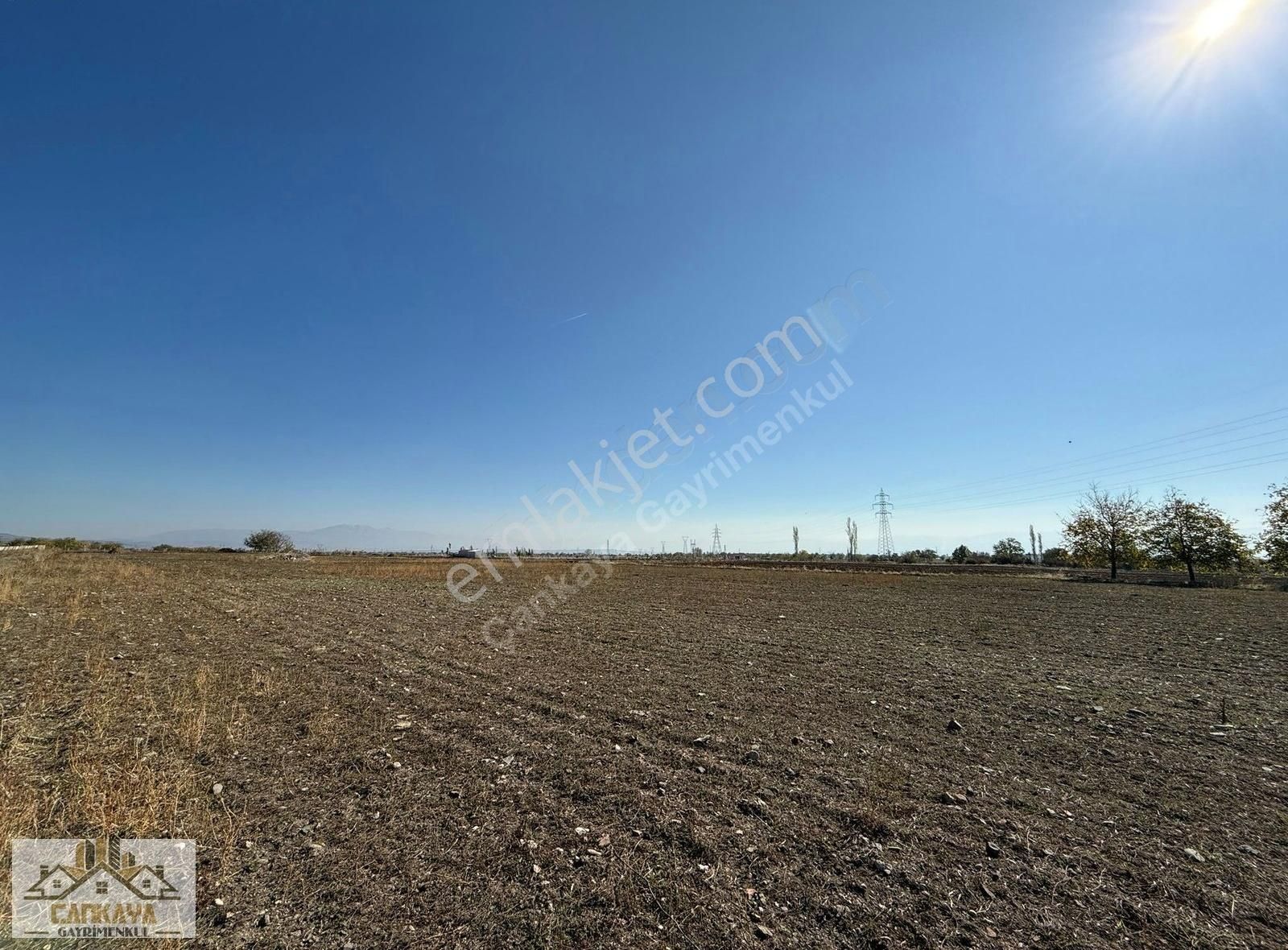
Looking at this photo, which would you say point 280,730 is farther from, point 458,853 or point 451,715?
point 458,853

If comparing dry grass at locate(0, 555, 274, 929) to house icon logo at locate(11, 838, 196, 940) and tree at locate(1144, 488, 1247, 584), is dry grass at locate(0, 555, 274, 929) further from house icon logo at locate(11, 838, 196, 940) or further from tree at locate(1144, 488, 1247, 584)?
tree at locate(1144, 488, 1247, 584)

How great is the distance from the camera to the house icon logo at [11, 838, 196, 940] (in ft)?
9.88

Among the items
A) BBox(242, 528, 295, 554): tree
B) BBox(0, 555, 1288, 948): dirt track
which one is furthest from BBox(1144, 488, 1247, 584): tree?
BBox(242, 528, 295, 554): tree

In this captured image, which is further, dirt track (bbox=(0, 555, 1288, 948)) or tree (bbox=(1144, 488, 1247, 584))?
tree (bbox=(1144, 488, 1247, 584))

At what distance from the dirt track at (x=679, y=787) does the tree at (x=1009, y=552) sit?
97.8 m

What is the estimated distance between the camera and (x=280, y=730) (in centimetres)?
620

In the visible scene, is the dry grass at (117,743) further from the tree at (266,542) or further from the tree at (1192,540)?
the tree at (266,542)

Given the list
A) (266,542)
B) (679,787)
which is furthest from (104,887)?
(266,542)

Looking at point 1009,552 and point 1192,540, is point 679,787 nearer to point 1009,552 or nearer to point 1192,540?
point 1192,540

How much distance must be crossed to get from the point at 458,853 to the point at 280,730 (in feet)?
13.0

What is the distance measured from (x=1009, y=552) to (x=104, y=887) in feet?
402

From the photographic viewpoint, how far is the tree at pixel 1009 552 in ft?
301

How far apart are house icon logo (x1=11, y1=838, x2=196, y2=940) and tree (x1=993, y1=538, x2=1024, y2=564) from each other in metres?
112

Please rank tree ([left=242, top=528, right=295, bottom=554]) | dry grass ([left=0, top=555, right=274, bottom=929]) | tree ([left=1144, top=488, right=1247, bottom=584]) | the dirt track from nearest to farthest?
1. the dirt track
2. dry grass ([left=0, top=555, right=274, bottom=929])
3. tree ([left=1144, top=488, right=1247, bottom=584])
4. tree ([left=242, top=528, right=295, bottom=554])
